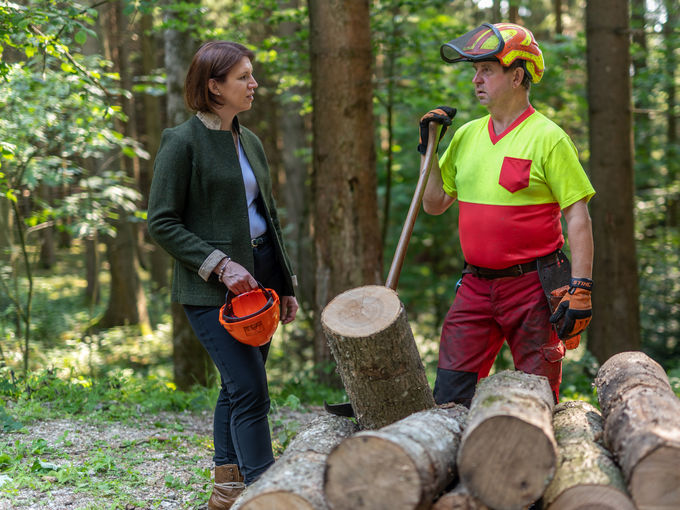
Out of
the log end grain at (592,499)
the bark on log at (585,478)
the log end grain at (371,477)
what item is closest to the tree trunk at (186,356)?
the log end grain at (371,477)

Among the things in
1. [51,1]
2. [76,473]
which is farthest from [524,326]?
[51,1]

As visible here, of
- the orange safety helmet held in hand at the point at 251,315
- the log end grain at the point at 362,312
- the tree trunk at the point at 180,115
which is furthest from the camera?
the tree trunk at the point at 180,115

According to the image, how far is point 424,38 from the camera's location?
7.46 m

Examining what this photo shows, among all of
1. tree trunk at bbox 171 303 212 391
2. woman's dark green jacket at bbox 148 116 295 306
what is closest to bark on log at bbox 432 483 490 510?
woman's dark green jacket at bbox 148 116 295 306

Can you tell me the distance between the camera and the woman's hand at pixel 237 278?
10.3 feet

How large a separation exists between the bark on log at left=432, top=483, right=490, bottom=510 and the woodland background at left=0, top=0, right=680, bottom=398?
3258 millimetres

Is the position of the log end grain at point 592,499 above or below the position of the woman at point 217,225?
below

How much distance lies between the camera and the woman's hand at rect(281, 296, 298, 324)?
3713 millimetres

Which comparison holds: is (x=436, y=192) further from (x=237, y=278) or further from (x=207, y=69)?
(x=207, y=69)

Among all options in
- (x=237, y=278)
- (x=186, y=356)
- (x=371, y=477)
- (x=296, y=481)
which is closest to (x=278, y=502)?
(x=296, y=481)

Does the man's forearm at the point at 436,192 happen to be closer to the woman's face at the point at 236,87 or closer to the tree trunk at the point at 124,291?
the woman's face at the point at 236,87

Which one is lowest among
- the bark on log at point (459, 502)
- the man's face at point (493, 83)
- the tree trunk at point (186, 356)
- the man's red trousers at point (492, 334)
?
the tree trunk at point (186, 356)

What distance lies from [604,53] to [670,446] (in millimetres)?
5767

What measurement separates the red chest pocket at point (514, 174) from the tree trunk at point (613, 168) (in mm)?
4275
